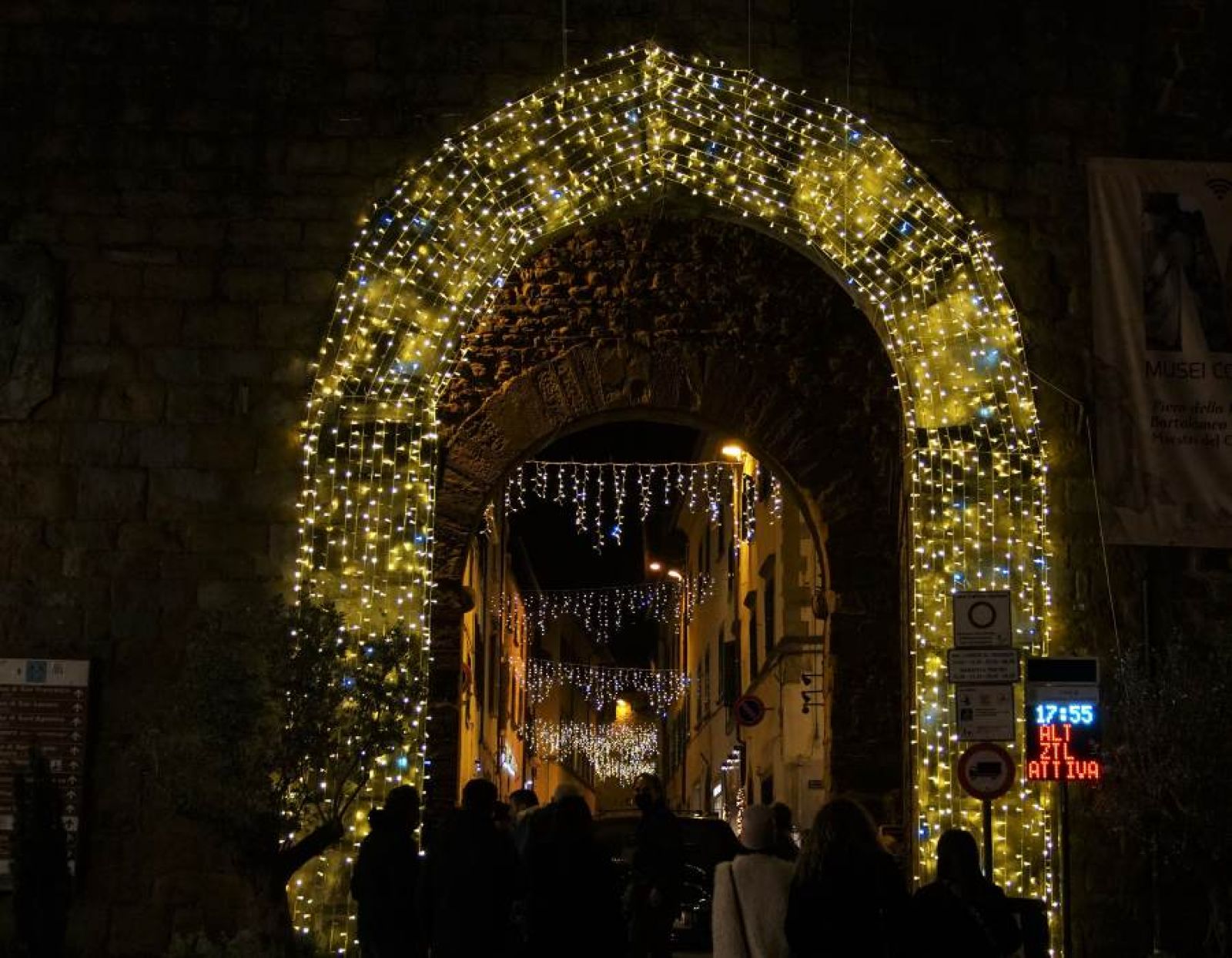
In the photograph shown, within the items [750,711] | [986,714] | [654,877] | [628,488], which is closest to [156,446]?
[654,877]

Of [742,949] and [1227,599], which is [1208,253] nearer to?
[1227,599]

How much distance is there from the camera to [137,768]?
37.8 feet

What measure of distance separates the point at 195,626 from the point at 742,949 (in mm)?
6270

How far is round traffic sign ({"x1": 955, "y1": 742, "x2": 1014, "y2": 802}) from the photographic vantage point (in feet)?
34.1

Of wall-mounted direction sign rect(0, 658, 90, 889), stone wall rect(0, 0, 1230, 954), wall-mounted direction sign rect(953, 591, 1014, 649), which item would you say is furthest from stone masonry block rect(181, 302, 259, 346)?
wall-mounted direction sign rect(953, 591, 1014, 649)

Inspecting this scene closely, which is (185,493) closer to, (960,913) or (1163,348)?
(1163,348)

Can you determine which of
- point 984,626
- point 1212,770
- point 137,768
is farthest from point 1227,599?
point 137,768

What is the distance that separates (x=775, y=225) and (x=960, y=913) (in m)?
7.88

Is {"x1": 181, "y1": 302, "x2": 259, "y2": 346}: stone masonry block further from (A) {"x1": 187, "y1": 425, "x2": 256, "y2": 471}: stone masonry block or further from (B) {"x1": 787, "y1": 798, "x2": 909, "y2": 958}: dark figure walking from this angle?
(B) {"x1": 787, "y1": 798, "x2": 909, "y2": 958}: dark figure walking

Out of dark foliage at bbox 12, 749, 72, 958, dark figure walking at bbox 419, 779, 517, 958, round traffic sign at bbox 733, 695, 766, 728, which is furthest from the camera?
round traffic sign at bbox 733, 695, 766, 728

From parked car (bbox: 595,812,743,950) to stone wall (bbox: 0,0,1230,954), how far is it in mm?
4348

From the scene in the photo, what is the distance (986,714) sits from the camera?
1047 centimetres

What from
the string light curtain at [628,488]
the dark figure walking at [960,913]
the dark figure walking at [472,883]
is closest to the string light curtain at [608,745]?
the string light curtain at [628,488]

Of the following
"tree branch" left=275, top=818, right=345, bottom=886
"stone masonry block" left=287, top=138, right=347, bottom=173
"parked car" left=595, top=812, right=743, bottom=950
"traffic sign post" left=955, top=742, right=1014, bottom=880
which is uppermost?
"stone masonry block" left=287, top=138, right=347, bottom=173
